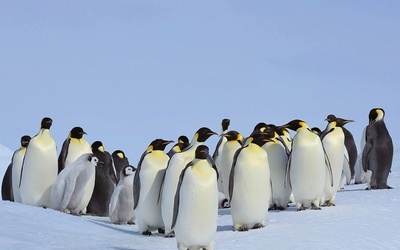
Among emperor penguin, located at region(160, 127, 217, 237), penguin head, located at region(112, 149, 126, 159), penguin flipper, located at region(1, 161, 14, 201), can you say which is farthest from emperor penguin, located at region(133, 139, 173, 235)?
penguin flipper, located at region(1, 161, 14, 201)

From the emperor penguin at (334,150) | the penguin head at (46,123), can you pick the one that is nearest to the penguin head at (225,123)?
the emperor penguin at (334,150)

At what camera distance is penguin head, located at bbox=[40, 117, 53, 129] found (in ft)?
34.2

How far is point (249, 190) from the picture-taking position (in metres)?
7.70

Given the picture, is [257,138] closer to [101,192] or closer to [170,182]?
[170,182]

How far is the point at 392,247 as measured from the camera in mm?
6926

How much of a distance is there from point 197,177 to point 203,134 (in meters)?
1.39

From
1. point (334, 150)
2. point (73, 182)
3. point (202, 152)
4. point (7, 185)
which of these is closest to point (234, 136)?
point (334, 150)

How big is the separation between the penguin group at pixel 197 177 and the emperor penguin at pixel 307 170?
0.04ft

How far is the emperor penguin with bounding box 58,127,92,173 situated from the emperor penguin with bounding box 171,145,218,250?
487 centimetres

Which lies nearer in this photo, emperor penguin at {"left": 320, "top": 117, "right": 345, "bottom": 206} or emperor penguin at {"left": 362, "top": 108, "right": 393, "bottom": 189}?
emperor penguin at {"left": 320, "top": 117, "right": 345, "bottom": 206}

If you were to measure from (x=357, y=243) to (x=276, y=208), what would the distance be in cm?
260

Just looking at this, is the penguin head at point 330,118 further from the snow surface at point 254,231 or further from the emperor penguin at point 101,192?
the emperor penguin at point 101,192

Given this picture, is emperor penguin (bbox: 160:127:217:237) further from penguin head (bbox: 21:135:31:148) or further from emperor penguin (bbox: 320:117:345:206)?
penguin head (bbox: 21:135:31:148)

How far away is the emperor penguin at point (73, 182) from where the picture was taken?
32.0 feet
